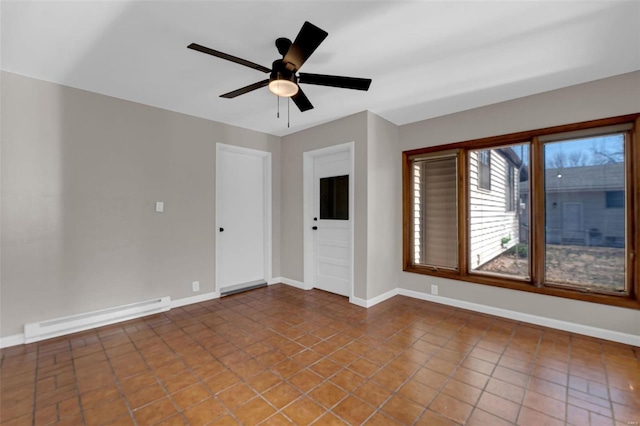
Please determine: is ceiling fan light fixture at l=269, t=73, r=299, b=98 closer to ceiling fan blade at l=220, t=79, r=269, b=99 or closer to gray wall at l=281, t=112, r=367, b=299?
ceiling fan blade at l=220, t=79, r=269, b=99

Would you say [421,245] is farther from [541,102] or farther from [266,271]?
[266,271]

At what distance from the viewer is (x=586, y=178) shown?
9.91ft

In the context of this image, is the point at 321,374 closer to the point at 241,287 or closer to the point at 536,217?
the point at 241,287

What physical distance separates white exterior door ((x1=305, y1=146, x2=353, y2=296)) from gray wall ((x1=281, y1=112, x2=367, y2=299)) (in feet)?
0.52

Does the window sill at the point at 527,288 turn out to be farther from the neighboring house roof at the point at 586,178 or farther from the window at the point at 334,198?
the window at the point at 334,198

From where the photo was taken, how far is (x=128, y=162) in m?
3.37

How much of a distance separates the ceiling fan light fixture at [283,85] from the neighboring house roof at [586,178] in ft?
10.1

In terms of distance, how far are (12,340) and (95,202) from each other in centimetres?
149

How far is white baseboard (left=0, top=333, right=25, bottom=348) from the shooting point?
2.64m

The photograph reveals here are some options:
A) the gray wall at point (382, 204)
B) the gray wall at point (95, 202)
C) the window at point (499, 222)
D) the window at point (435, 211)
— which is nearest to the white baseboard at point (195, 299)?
the gray wall at point (95, 202)

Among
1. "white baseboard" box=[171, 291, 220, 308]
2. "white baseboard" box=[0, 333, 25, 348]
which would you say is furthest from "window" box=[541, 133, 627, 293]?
"white baseboard" box=[0, 333, 25, 348]

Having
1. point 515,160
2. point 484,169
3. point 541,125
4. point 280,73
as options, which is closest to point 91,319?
point 280,73

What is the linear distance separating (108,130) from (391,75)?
326 cm

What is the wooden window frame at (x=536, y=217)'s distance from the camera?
106 inches
